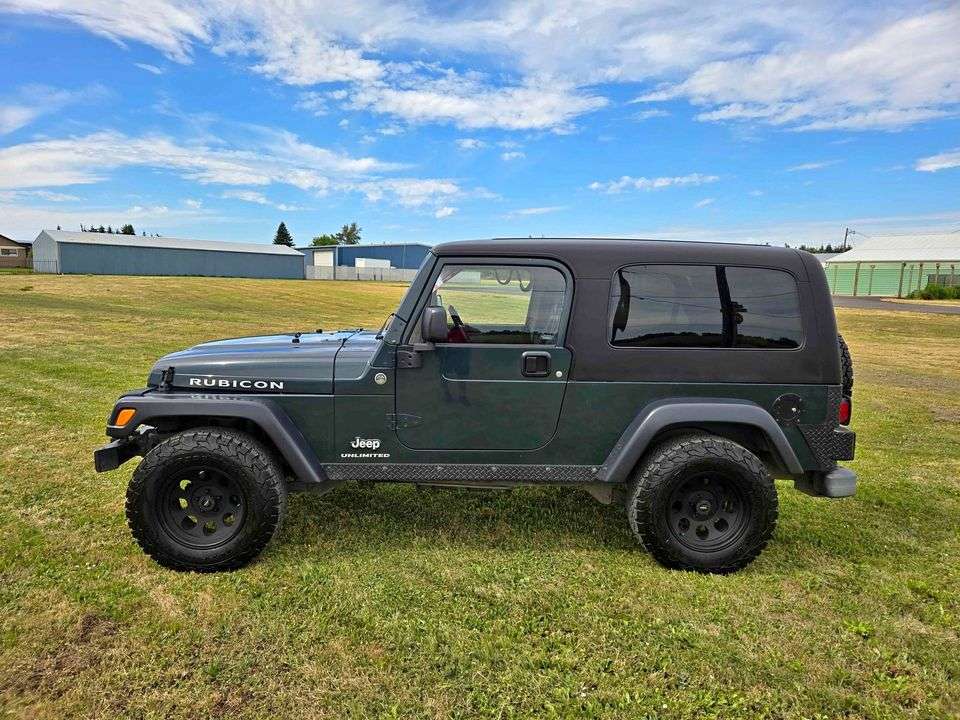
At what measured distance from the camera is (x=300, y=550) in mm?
3590

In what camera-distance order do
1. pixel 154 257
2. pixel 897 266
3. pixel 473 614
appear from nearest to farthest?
pixel 473 614
pixel 897 266
pixel 154 257

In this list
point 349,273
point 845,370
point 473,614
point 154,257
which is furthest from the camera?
point 349,273

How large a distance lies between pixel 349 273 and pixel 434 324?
61.7 m

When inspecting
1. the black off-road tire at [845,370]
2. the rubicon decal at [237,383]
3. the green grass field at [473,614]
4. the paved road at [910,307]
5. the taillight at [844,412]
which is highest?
the black off-road tire at [845,370]

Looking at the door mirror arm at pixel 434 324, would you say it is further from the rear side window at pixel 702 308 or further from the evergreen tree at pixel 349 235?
the evergreen tree at pixel 349 235

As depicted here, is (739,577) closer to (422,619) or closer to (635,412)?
(635,412)

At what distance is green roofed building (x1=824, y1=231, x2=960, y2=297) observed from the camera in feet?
136

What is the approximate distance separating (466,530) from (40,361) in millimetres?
9407

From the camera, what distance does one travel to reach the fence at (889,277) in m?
40.5

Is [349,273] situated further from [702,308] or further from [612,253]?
[702,308]

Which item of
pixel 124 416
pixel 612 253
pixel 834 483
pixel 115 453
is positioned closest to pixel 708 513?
pixel 834 483

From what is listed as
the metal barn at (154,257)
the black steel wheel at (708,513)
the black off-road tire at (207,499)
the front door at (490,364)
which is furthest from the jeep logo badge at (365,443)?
the metal barn at (154,257)

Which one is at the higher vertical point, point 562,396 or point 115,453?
point 562,396

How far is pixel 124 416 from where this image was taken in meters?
3.33
